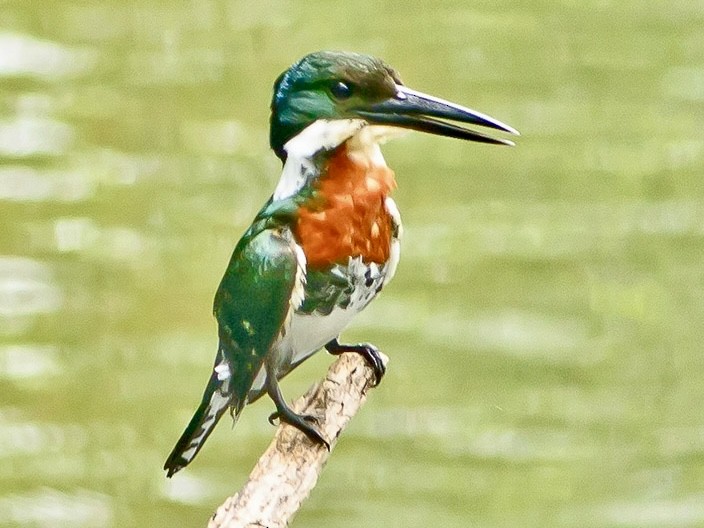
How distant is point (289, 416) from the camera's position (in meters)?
1.83

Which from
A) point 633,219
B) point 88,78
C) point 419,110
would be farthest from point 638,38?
point 419,110

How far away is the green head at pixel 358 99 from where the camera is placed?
180cm

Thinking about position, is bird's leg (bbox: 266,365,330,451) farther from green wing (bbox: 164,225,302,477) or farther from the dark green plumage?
the dark green plumage

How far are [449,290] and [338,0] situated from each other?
1466mm

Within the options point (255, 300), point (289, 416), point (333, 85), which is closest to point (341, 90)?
point (333, 85)

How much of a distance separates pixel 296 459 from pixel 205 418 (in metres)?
0.11

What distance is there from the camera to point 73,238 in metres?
4.94

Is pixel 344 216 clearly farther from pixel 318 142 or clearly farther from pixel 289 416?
pixel 289 416

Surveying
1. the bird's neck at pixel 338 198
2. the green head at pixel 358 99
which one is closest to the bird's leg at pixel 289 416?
the bird's neck at pixel 338 198

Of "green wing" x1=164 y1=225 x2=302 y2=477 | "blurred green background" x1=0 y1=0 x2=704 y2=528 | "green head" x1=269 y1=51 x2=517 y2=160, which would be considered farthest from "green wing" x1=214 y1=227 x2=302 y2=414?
"blurred green background" x1=0 y1=0 x2=704 y2=528

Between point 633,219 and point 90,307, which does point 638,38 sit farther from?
point 90,307

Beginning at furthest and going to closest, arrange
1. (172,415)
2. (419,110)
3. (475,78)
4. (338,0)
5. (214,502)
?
(338,0) → (475,78) → (172,415) → (214,502) → (419,110)

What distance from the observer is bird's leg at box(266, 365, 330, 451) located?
1831 millimetres

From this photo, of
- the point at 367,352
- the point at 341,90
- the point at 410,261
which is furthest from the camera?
the point at 410,261
